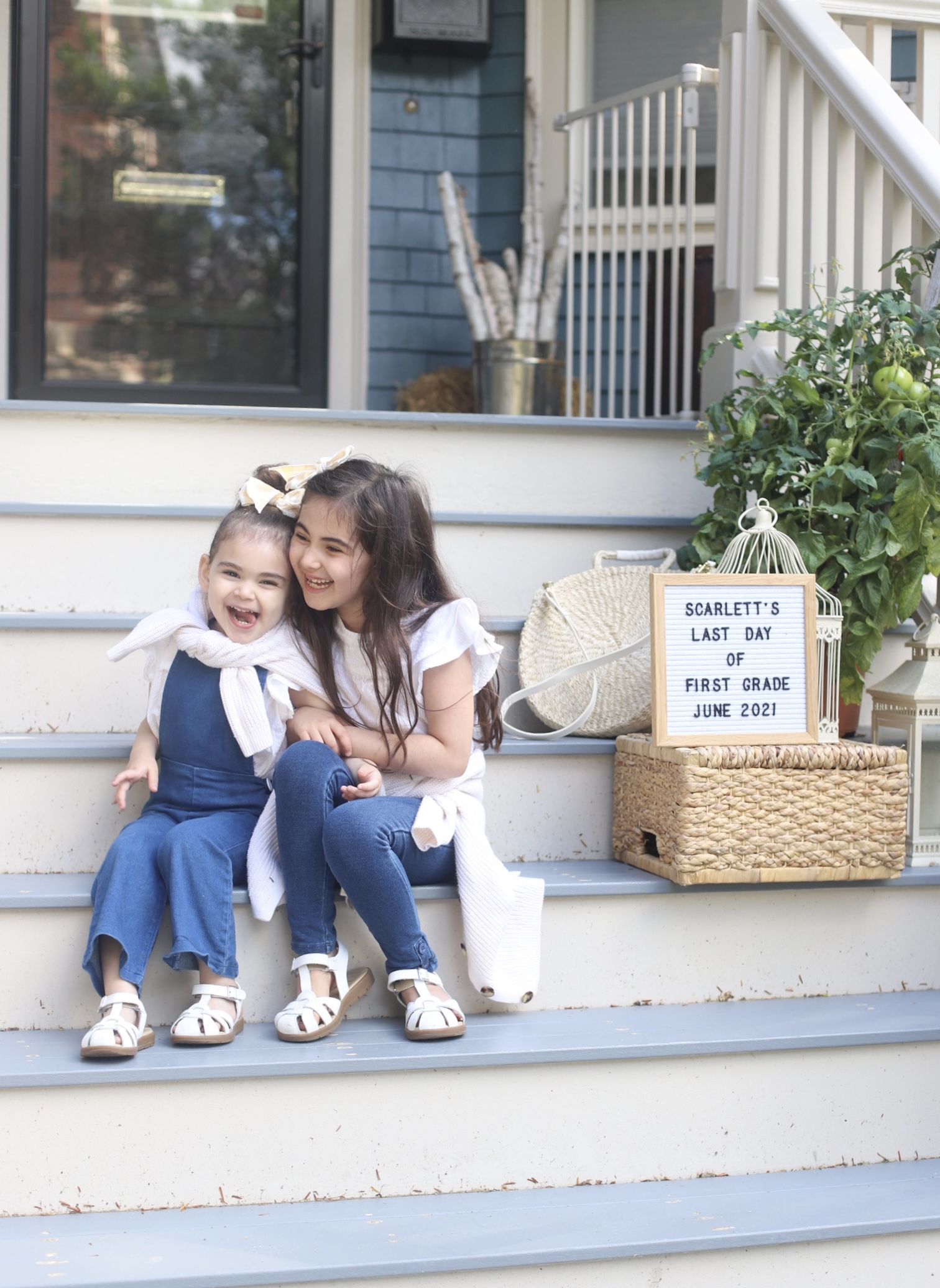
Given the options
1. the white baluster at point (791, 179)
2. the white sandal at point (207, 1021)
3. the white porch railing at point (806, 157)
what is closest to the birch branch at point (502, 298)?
the white porch railing at point (806, 157)

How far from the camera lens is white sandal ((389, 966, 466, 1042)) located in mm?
1604

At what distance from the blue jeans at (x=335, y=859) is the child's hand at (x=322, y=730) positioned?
2.5 inches

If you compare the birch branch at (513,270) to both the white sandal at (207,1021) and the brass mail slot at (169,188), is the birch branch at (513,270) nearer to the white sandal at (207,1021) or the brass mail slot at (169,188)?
the brass mail slot at (169,188)

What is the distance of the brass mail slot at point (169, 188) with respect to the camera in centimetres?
394

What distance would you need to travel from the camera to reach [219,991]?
5.30ft

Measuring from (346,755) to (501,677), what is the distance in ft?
1.71

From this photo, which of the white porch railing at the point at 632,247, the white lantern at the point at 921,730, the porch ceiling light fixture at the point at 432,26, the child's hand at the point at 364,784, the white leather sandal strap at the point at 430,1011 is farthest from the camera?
the porch ceiling light fixture at the point at 432,26

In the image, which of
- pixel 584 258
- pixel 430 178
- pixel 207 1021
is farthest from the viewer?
pixel 430 178

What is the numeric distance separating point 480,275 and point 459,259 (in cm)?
9

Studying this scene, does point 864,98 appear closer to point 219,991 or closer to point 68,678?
point 68,678

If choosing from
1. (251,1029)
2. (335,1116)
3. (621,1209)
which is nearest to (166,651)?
(251,1029)

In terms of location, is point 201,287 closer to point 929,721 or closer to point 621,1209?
point 929,721

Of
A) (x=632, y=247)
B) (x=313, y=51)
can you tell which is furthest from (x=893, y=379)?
(x=313, y=51)

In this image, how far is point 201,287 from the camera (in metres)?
4.02
